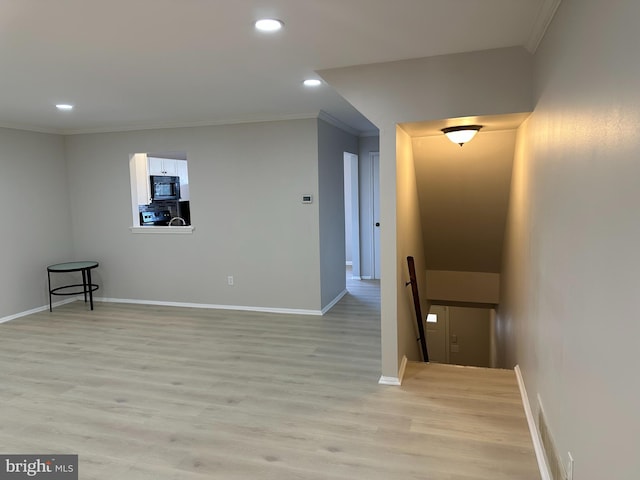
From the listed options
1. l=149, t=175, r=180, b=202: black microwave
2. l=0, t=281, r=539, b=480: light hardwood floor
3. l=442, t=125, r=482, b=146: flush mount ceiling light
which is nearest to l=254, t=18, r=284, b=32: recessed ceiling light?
l=442, t=125, r=482, b=146: flush mount ceiling light

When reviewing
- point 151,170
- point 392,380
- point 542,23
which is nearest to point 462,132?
point 542,23

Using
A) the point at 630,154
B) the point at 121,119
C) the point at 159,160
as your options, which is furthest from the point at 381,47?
the point at 159,160

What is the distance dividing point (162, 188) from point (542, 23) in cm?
641

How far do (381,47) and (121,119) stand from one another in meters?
3.66

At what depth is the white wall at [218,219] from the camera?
512 cm

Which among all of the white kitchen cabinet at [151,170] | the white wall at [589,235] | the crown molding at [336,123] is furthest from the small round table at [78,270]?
the white wall at [589,235]

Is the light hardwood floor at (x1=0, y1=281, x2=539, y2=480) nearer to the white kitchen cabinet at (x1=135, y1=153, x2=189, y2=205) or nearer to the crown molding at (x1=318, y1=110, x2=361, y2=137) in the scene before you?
the crown molding at (x1=318, y1=110, x2=361, y2=137)

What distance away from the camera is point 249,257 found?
5375mm

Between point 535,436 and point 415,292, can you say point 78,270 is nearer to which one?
point 415,292

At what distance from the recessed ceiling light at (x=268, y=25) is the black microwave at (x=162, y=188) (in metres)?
5.50

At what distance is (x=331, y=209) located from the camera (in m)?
5.50

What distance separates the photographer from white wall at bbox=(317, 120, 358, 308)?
516cm

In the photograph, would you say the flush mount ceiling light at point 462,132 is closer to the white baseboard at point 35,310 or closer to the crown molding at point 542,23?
the crown molding at point 542,23

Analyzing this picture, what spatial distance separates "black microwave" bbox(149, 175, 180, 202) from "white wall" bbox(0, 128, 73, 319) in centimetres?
154
